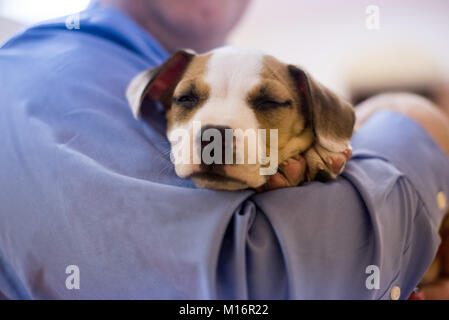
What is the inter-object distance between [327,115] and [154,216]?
21.0 inches

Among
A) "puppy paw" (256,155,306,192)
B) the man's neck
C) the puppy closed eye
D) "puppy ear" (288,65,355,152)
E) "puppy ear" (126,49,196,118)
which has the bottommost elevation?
"puppy paw" (256,155,306,192)

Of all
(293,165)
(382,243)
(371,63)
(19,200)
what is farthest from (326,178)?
(371,63)

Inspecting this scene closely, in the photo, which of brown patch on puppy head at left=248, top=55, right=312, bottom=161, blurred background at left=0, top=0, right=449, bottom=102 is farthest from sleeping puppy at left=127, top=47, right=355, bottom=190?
blurred background at left=0, top=0, right=449, bottom=102

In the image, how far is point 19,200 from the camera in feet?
2.68

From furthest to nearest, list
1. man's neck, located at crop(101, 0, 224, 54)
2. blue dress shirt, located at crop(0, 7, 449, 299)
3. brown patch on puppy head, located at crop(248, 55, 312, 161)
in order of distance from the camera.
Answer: man's neck, located at crop(101, 0, 224, 54) < brown patch on puppy head, located at crop(248, 55, 312, 161) < blue dress shirt, located at crop(0, 7, 449, 299)

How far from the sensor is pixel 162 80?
1.17 metres

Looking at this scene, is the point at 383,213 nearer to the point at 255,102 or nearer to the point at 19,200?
the point at 255,102

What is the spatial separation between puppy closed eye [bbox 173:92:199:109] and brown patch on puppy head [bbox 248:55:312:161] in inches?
6.0

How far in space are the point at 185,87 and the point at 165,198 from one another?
15.1 inches

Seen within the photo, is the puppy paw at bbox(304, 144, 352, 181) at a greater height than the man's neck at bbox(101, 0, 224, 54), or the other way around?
the man's neck at bbox(101, 0, 224, 54)

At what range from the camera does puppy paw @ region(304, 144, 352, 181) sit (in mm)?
901

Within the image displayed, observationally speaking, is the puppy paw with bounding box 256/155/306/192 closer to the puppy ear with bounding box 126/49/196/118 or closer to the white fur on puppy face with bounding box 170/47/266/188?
the white fur on puppy face with bounding box 170/47/266/188

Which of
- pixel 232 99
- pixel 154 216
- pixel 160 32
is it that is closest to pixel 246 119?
pixel 232 99

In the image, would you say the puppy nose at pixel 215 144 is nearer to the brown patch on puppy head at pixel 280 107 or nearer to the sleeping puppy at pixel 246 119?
the sleeping puppy at pixel 246 119
